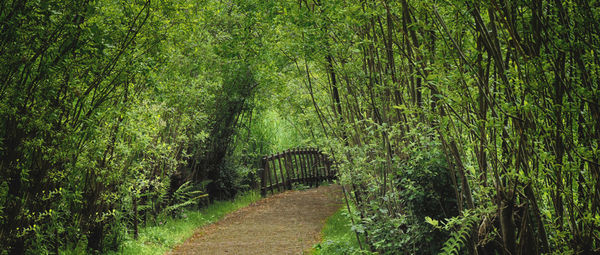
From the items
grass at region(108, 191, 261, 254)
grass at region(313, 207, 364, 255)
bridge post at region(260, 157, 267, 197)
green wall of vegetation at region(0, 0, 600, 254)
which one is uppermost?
green wall of vegetation at region(0, 0, 600, 254)

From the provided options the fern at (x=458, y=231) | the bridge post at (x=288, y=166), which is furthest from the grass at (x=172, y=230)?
the fern at (x=458, y=231)

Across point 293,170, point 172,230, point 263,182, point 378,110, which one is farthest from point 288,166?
point 378,110

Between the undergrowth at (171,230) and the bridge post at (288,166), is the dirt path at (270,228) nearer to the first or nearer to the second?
the undergrowth at (171,230)

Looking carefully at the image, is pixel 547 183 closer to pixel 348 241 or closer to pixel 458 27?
pixel 458 27

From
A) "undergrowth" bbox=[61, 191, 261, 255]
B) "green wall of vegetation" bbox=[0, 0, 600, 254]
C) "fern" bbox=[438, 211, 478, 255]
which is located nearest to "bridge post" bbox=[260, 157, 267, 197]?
"undergrowth" bbox=[61, 191, 261, 255]

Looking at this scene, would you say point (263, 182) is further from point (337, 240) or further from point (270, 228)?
point (337, 240)

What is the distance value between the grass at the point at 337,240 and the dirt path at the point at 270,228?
196 millimetres

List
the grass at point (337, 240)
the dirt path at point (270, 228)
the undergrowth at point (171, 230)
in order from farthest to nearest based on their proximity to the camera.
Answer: the dirt path at point (270, 228) → the undergrowth at point (171, 230) → the grass at point (337, 240)

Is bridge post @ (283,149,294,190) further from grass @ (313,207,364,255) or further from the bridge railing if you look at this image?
grass @ (313,207,364,255)

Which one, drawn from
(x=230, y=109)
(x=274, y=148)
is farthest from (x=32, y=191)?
(x=274, y=148)

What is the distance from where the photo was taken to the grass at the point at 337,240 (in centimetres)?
636

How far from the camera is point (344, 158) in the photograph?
563cm

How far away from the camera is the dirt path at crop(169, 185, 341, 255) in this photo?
7.47m

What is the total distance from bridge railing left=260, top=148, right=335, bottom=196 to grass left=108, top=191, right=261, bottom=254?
194 centimetres
